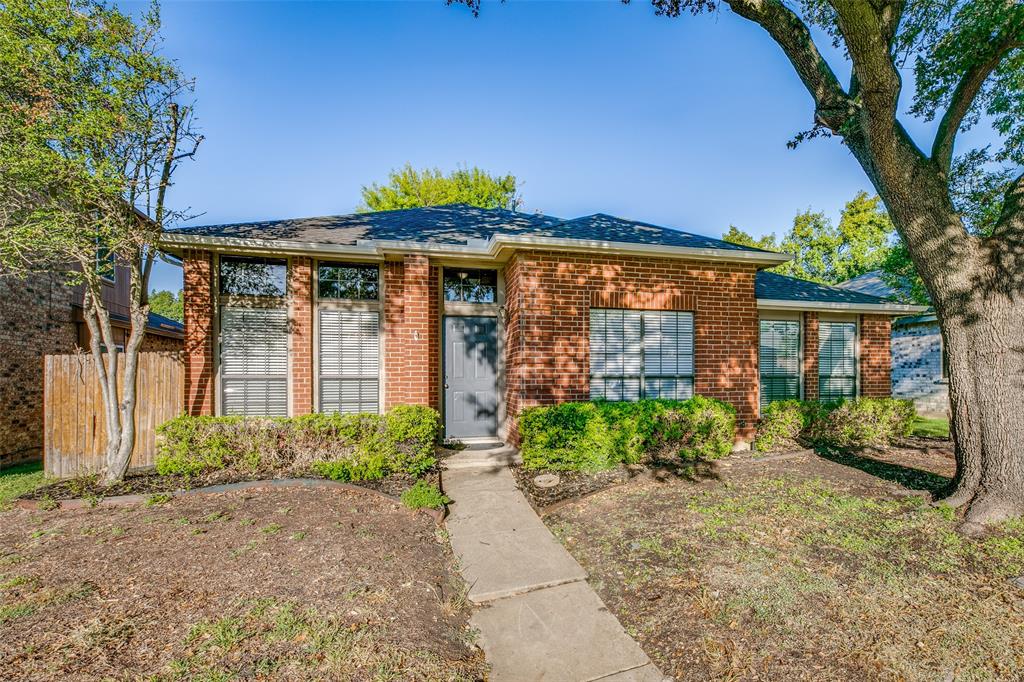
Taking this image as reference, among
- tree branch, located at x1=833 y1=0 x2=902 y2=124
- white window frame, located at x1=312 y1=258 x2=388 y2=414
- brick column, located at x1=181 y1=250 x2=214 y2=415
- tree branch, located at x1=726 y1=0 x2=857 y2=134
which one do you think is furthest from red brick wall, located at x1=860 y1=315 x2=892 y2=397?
brick column, located at x1=181 y1=250 x2=214 y2=415

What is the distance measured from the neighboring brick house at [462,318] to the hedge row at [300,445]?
113 centimetres

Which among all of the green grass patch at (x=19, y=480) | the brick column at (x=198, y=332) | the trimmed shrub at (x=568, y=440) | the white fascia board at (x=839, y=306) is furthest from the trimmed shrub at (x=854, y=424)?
the green grass patch at (x=19, y=480)

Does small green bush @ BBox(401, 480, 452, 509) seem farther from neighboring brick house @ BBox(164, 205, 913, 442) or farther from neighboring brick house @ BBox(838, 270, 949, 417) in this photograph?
neighboring brick house @ BBox(838, 270, 949, 417)

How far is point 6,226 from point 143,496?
3.73m

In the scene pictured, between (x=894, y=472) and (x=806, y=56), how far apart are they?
5536 mm

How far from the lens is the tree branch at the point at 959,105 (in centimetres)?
466

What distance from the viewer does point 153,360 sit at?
6.33m

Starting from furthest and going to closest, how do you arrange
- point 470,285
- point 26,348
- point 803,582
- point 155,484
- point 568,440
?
point 26,348 → point 470,285 → point 568,440 → point 155,484 → point 803,582

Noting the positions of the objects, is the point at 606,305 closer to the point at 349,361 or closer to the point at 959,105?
the point at 349,361

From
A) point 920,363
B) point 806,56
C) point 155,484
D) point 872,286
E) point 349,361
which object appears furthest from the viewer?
point 872,286

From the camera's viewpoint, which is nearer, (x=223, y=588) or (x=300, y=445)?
(x=223, y=588)

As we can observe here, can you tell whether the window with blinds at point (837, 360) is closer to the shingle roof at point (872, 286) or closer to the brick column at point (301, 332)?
the shingle roof at point (872, 286)

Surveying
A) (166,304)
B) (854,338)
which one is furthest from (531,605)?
(166,304)

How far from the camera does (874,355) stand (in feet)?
32.2
